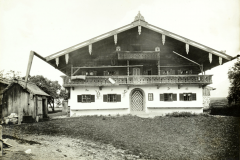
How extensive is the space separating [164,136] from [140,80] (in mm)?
9868

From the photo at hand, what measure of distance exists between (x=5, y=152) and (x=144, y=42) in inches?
742

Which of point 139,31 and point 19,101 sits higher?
point 139,31

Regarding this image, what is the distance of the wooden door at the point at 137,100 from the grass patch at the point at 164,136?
19.6ft

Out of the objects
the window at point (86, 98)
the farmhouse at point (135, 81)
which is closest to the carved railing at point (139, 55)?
the farmhouse at point (135, 81)

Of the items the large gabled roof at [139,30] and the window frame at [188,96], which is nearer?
the large gabled roof at [139,30]

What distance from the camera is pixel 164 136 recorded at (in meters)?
13.4

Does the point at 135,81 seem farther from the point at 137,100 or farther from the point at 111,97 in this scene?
the point at 111,97

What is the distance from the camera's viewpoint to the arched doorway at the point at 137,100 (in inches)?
912

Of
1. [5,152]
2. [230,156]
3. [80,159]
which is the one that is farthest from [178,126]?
[5,152]

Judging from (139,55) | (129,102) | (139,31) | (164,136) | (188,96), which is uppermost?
(139,31)

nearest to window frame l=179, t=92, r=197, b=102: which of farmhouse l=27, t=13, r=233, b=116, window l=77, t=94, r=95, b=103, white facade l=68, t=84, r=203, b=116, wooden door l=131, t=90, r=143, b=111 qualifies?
farmhouse l=27, t=13, r=233, b=116

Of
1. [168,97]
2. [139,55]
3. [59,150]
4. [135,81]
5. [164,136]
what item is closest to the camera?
[59,150]

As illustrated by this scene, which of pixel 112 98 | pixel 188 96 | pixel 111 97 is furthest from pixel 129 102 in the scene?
pixel 188 96

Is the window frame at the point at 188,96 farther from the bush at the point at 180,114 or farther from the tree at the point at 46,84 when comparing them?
the tree at the point at 46,84
